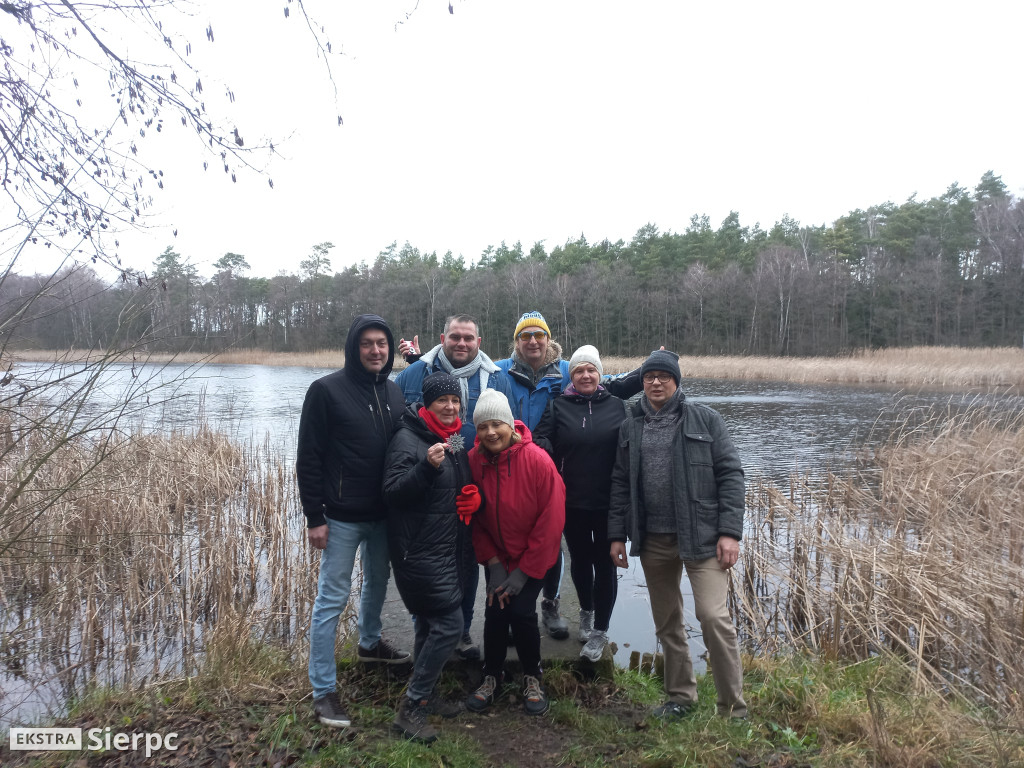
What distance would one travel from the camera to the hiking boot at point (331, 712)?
3.00m

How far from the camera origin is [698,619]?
126 inches

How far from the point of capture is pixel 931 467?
7660 mm

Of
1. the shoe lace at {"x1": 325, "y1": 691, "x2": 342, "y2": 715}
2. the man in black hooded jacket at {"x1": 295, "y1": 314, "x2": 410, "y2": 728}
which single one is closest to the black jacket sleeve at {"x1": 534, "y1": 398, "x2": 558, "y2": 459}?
the man in black hooded jacket at {"x1": 295, "y1": 314, "x2": 410, "y2": 728}

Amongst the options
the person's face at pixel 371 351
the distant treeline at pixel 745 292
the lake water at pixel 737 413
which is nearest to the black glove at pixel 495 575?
the lake water at pixel 737 413

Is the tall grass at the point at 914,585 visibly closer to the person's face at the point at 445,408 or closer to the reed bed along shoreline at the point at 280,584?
the reed bed along shoreline at the point at 280,584

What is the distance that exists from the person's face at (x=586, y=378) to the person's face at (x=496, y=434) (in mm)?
631

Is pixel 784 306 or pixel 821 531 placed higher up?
pixel 784 306

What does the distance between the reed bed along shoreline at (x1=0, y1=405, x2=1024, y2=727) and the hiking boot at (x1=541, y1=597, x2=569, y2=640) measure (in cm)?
174

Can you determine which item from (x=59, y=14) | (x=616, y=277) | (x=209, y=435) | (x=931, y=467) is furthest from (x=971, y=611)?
(x=616, y=277)

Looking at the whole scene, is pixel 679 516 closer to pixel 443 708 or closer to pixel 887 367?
pixel 443 708

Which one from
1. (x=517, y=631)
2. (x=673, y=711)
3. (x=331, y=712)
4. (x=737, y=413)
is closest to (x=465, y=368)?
(x=517, y=631)

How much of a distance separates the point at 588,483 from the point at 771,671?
1.82 m

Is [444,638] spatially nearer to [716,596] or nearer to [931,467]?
[716,596]

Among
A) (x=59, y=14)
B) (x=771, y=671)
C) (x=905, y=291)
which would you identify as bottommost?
(x=771, y=671)
